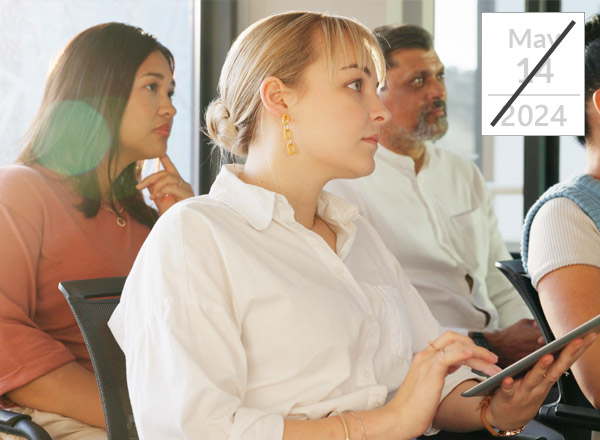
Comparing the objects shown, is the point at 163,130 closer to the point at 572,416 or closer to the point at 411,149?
the point at 411,149

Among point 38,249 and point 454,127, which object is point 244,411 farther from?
point 454,127

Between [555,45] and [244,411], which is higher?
[555,45]

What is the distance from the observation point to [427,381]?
47.1 inches

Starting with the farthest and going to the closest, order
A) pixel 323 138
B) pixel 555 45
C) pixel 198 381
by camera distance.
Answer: pixel 555 45 → pixel 323 138 → pixel 198 381

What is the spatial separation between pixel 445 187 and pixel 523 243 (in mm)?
1178

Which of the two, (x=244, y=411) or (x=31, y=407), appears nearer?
(x=244, y=411)

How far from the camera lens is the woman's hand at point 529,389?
116cm

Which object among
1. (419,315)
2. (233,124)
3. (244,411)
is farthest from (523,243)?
(244,411)

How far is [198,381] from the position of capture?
1.10 m

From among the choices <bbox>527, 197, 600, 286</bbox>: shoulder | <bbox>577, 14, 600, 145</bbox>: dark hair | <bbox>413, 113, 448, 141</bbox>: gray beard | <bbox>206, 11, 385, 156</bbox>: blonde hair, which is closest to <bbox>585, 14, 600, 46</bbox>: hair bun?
<bbox>577, 14, 600, 145</bbox>: dark hair

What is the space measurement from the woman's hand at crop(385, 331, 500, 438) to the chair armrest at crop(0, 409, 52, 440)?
2.07 feet
